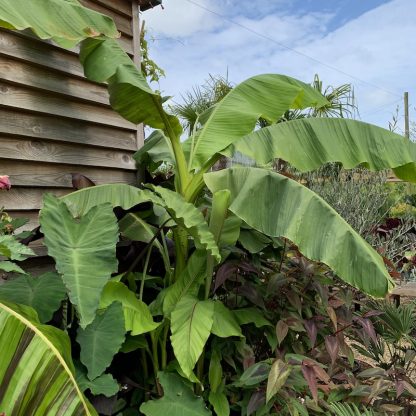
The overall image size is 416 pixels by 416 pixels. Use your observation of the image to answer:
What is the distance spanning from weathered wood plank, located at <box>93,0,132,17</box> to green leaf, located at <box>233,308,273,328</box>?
2630mm

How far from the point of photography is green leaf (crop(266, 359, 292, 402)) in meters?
1.83

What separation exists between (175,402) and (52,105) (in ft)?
6.94

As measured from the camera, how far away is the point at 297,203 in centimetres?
228

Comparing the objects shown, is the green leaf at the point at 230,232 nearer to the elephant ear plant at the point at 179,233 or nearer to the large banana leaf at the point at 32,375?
the elephant ear plant at the point at 179,233

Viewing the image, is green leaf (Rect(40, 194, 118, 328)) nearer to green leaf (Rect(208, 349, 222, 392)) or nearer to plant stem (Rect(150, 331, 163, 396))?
plant stem (Rect(150, 331, 163, 396))

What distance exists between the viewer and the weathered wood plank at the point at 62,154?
8.84ft

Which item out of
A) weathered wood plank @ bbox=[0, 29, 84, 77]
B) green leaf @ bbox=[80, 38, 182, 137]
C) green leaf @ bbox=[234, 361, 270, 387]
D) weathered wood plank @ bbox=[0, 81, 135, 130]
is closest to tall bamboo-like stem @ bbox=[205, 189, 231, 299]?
green leaf @ bbox=[234, 361, 270, 387]

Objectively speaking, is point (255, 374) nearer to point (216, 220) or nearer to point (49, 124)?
point (216, 220)

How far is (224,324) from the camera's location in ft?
7.22

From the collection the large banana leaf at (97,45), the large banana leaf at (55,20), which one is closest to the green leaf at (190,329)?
the large banana leaf at (97,45)

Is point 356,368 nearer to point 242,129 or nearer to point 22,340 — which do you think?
point 242,129

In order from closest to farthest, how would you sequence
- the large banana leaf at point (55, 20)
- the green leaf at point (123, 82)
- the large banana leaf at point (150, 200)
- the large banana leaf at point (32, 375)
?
the large banana leaf at point (32, 375) < the large banana leaf at point (55, 20) < the large banana leaf at point (150, 200) < the green leaf at point (123, 82)

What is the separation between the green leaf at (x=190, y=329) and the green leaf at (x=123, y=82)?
122cm

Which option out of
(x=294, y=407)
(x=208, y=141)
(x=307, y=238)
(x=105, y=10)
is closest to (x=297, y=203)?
(x=307, y=238)
